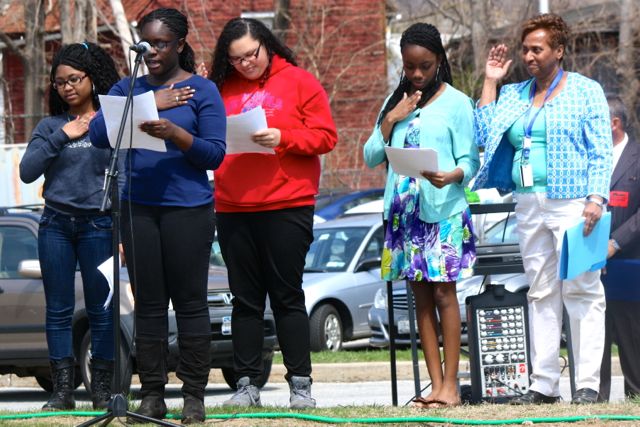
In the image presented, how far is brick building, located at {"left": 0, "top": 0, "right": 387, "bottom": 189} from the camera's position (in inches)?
1118

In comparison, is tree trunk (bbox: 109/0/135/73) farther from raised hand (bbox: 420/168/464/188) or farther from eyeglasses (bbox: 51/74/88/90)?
raised hand (bbox: 420/168/464/188)

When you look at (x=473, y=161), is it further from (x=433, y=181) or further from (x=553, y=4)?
(x=553, y=4)

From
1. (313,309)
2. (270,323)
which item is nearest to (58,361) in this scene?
(270,323)

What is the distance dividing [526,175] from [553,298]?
0.75 metres

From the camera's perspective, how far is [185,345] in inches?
263

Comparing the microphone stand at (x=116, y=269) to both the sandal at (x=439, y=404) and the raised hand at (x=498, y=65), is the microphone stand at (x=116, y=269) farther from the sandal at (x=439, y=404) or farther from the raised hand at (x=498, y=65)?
the raised hand at (x=498, y=65)

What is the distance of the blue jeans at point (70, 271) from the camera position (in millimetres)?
7539

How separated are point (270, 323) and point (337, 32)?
61.3ft

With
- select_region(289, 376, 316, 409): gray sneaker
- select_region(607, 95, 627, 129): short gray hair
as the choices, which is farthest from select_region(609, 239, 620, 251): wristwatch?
select_region(289, 376, 316, 409): gray sneaker

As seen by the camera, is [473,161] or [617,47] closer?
[473,161]

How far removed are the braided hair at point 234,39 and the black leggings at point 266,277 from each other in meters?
0.79

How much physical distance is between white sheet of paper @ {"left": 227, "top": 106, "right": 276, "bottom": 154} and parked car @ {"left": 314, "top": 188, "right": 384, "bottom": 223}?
12761 mm

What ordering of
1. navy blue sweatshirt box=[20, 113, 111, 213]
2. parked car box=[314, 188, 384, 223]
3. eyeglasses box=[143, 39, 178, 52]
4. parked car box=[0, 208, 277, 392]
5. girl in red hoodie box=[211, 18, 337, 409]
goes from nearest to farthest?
1. eyeglasses box=[143, 39, 178, 52]
2. girl in red hoodie box=[211, 18, 337, 409]
3. navy blue sweatshirt box=[20, 113, 111, 213]
4. parked car box=[0, 208, 277, 392]
5. parked car box=[314, 188, 384, 223]

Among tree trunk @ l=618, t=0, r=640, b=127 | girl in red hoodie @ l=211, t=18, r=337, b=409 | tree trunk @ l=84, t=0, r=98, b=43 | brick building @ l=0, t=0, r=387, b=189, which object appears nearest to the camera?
girl in red hoodie @ l=211, t=18, r=337, b=409
